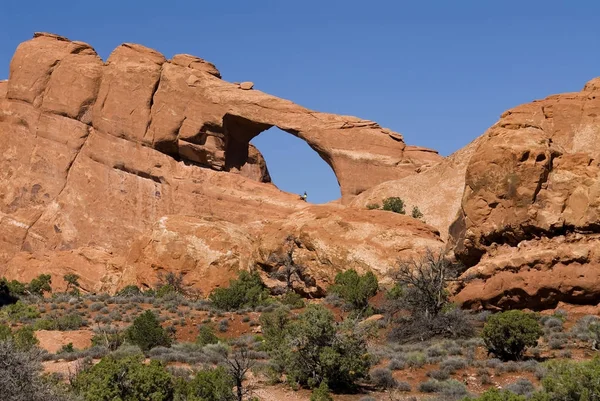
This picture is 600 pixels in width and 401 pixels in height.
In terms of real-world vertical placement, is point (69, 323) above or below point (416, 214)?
below

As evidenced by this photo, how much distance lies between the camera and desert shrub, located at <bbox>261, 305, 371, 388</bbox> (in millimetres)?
21016

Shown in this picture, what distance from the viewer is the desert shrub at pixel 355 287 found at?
1321 inches

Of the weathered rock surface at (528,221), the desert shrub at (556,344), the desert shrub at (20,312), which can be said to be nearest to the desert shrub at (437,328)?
the weathered rock surface at (528,221)

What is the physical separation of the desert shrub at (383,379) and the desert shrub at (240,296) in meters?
14.4

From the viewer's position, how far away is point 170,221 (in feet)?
146

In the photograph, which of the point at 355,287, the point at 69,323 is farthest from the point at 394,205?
the point at 69,323

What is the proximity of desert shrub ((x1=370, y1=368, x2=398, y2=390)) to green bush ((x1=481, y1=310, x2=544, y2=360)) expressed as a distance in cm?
308

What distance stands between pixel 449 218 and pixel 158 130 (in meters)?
16.7

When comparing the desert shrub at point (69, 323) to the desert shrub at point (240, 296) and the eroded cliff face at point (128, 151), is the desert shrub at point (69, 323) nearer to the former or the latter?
the desert shrub at point (240, 296)

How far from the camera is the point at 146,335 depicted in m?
27.0

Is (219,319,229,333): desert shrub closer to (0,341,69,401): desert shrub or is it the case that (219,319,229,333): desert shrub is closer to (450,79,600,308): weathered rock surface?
(450,79,600,308): weathered rock surface

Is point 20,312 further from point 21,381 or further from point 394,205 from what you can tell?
point 394,205

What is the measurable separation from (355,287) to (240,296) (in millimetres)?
4431

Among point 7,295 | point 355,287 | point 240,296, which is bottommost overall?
point 7,295
